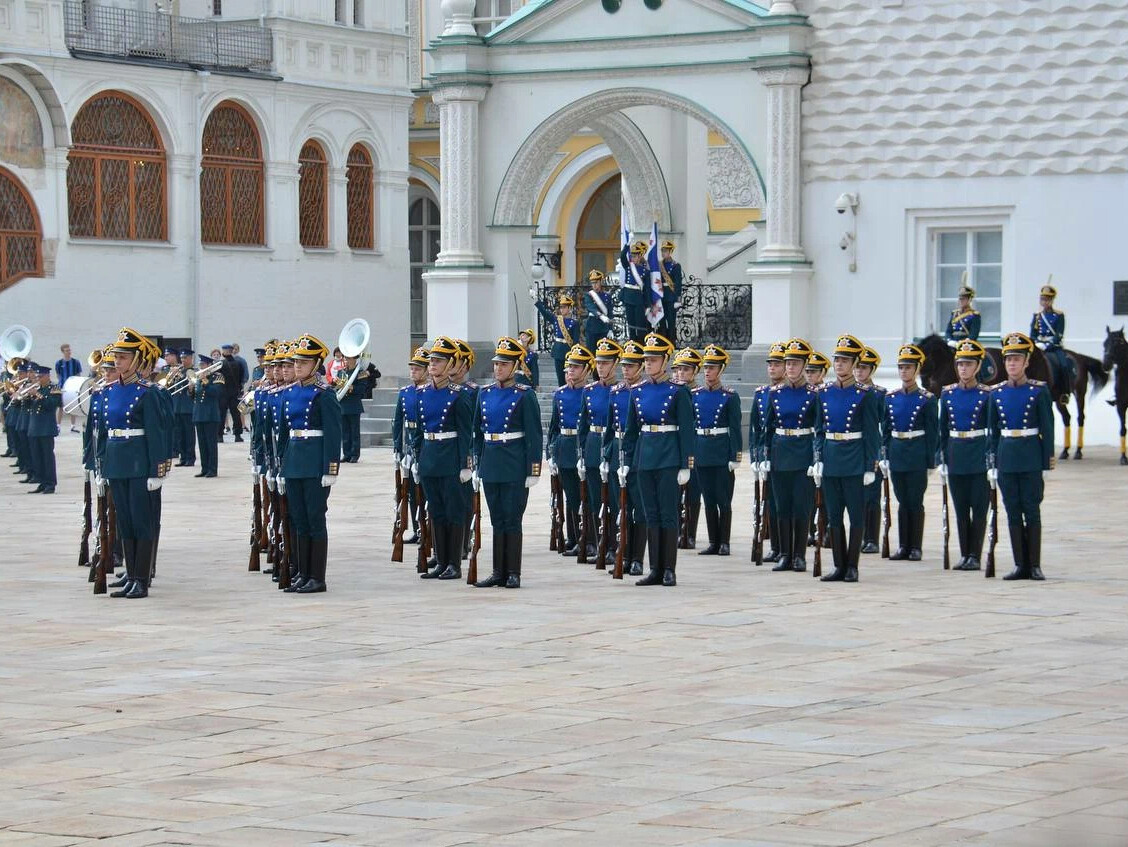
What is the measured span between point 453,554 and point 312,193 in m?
24.9

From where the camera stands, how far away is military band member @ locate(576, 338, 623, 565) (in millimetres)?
15344

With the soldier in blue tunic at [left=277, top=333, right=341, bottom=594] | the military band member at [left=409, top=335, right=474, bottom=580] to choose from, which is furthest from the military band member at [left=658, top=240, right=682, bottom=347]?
the soldier in blue tunic at [left=277, top=333, right=341, bottom=594]

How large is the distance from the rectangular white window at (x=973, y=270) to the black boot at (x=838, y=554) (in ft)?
38.9

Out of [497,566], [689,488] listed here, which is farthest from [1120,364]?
[497,566]

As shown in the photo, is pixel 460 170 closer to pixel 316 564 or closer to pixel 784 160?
pixel 784 160

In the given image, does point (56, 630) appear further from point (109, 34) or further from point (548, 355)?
point (109, 34)

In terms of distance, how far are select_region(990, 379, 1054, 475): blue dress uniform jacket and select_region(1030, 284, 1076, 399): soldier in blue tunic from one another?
893 centimetres

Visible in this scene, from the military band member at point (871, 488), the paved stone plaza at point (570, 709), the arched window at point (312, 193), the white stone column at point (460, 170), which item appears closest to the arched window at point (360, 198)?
the arched window at point (312, 193)

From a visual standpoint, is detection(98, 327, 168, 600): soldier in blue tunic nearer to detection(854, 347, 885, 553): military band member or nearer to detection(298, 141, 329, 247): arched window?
detection(854, 347, 885, 553): military band member

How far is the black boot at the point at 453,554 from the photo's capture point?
46.7 feet

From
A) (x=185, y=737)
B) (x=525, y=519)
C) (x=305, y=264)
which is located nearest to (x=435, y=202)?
(x=305, y=264)

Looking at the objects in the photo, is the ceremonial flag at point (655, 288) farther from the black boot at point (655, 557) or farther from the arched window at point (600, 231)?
the arched window at point (600, 231)

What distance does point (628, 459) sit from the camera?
14203 millimetres

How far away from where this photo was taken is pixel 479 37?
27906 mm
